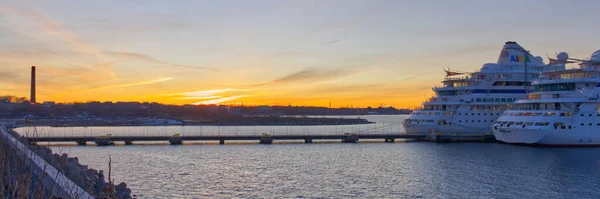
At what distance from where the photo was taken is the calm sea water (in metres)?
26.9

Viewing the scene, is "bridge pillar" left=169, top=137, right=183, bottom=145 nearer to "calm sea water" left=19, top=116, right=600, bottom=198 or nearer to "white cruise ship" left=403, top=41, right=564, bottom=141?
"calm sea water" left=19, top=116, right=600, bottom=198

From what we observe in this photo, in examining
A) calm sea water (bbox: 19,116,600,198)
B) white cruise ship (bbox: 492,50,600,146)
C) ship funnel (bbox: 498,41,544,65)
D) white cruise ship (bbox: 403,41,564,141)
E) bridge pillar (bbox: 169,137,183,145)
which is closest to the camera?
calm sea water (bbox: 19,116,600,198)

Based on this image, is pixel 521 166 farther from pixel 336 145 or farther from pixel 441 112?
pixel 441 112

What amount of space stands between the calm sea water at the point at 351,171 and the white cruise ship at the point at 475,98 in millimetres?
12597

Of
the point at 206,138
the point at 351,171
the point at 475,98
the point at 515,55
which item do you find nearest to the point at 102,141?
the point at 206,138

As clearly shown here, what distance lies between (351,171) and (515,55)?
43.8 m

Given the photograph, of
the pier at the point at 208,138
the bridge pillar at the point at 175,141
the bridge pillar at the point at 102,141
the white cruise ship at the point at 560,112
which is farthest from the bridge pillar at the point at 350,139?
the bridge pillar at the point at 102,141

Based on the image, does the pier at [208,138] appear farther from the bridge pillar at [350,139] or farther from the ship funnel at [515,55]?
the ship funnel at [515,55]

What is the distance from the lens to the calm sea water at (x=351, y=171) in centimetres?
2688

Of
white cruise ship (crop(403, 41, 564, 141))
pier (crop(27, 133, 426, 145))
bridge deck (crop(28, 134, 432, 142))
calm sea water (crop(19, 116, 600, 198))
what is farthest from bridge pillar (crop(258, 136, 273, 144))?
white cruise ship (crop(403, 41, 564, 141))

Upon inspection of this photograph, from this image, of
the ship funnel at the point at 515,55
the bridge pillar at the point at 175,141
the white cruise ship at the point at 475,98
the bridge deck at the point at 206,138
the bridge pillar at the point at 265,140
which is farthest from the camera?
the ship funnel at the point at 515,55

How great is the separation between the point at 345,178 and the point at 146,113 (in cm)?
16295

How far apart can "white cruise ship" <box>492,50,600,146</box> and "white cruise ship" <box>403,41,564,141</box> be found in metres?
9.11

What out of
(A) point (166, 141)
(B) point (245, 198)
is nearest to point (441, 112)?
(A) point (166, 141)
